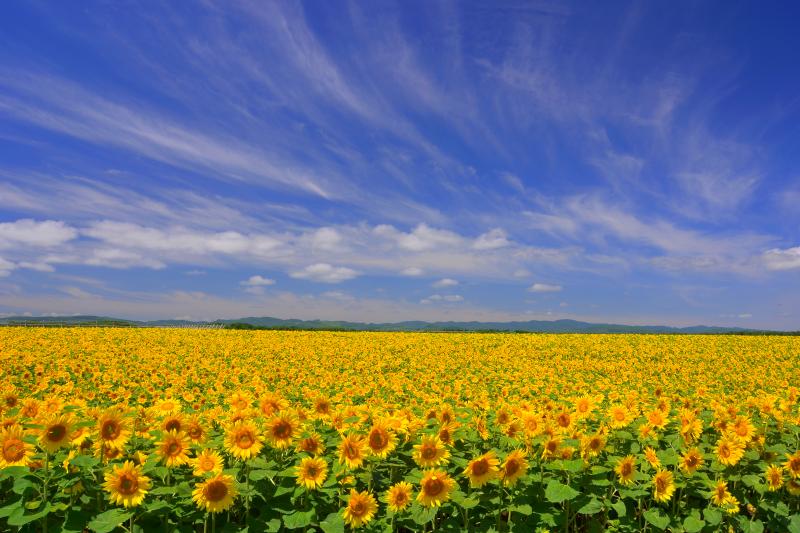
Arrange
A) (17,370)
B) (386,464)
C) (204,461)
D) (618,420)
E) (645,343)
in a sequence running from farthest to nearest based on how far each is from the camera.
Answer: (645,343), (17,370), (618,420), (386,464), (204,461)

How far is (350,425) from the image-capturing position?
191 inches

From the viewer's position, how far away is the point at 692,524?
4.50 metres

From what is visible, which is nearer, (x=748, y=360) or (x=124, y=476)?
(x=124, y=476)

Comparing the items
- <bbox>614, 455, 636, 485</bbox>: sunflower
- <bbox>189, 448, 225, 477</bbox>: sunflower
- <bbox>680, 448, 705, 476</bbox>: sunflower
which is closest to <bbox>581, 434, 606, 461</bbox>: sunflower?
<bbox>614, 455, 636, 485</bbox>: sunflower

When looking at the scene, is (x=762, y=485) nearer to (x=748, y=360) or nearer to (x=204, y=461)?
(x=204, y=461)

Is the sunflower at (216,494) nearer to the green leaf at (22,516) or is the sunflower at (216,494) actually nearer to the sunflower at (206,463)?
the sunflower at (206,463)

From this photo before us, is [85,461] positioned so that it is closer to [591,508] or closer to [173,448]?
[173,448]

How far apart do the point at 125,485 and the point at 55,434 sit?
814 millimetres

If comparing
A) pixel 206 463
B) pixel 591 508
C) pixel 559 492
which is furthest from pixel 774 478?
pixel 206 463

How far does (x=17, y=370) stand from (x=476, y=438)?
19.7 meters

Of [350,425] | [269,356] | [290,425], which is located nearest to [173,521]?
[290,425]

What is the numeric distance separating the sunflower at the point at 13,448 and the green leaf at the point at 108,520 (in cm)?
91

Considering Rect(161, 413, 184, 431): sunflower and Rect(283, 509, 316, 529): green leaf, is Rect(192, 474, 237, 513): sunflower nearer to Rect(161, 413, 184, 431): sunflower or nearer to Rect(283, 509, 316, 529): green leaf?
Rect(283, 509, 316, 529): green leaf

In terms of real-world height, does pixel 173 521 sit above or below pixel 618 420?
below
